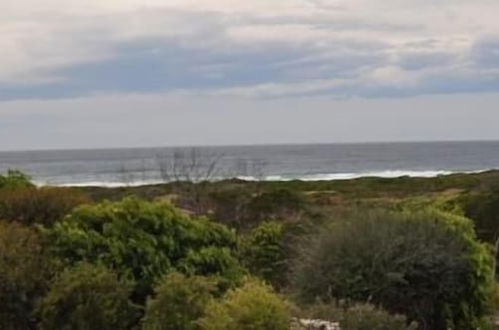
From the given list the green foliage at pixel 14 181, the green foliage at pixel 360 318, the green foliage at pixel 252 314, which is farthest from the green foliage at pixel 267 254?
the green foliage at pixel 252 314

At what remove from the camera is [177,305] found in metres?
16.5

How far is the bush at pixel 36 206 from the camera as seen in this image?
71.8 ft

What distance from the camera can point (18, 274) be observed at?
59.7 ft

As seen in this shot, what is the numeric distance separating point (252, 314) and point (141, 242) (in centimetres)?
462

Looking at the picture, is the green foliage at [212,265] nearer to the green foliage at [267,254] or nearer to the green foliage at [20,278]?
the green foliage at [20,278]

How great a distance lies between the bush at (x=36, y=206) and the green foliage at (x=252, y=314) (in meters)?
7.42

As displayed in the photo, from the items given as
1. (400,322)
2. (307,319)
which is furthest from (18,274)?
(400,322)

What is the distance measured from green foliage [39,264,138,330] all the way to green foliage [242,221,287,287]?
6.73m

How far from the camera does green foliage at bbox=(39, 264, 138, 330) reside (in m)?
17.4

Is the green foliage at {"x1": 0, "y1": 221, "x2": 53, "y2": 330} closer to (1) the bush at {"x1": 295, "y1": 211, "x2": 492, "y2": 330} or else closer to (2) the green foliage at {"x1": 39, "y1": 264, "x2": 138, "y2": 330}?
(2) the green foliage at {"x1": 39, "y1": 264, "x2": 138, "y2": 330}

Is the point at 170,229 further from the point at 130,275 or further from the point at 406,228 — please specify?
the point at 406,228

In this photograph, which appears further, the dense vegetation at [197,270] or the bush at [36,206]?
the bush at [36,206]

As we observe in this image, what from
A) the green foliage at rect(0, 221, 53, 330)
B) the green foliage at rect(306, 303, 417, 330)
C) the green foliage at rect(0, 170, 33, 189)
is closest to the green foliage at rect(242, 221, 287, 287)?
the green foliage at rect(0, 170, 33, 189)

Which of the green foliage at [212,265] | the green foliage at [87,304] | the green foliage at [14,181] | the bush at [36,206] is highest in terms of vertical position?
the green foliage at [14,181]
